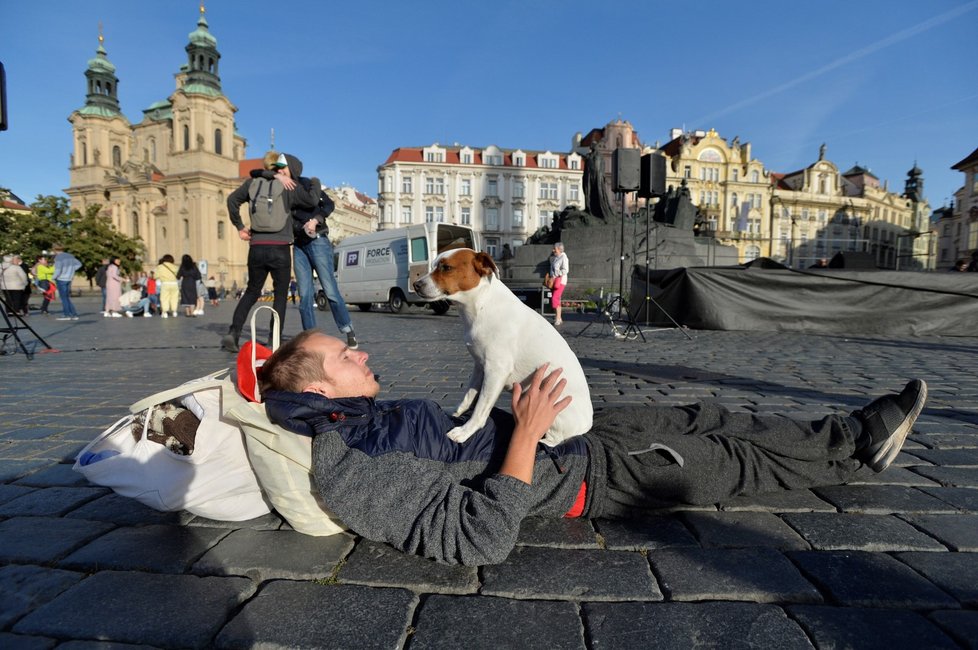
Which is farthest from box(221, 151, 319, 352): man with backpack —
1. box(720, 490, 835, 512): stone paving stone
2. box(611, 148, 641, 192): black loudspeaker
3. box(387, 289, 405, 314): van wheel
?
box(387, 289, 405, 314): van wheel

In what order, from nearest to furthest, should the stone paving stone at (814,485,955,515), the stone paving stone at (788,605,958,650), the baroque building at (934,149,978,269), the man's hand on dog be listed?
the stone paving stone at (788,605,958,650)
the man's hand on dog
the stone paving stone at (814,485,955,515)
the baroque building at (934,149,978,269)

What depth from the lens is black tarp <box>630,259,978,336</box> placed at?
406 inches

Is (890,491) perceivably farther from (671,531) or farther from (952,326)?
(952,326)

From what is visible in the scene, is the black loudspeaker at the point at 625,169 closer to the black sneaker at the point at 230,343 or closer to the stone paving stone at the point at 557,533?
the black sneaker at the point at 230,343

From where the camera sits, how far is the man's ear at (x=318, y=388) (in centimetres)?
193

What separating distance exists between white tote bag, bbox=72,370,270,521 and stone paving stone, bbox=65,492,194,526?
0.91 ft

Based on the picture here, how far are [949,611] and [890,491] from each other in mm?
1082

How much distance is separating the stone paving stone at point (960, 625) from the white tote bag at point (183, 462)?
7.04 ft

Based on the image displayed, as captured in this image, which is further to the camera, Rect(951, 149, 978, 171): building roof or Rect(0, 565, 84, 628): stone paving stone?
Rect(951, 149, 978, 171): building roof

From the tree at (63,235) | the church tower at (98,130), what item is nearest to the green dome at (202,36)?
the church tower at (98,130)

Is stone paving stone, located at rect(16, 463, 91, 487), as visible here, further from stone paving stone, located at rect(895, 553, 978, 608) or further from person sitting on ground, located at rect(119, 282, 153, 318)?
person sitting on ground, located at rect(119, 282, 153, 318)

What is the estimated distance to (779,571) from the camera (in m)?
1.71

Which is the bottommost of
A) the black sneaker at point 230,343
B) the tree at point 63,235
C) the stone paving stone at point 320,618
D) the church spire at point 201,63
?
the stone paving stone at point 320,618

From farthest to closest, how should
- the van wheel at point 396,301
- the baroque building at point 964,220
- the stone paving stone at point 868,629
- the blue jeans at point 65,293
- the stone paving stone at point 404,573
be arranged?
the baroque building at point 964,220 → the van wheel at point 396,301 → the blue jeans at point 65,293 → the stone paving stone at point 404,573 → the stone paving stone at point 868,629
